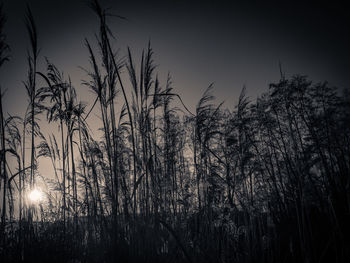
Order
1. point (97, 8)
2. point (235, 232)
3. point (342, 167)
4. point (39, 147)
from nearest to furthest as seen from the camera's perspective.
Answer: point (97, 8) → point (342, 167) → point (235, 232) → point (39, 147)

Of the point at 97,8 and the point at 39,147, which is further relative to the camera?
the point at 39,147

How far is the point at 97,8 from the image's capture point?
226cm

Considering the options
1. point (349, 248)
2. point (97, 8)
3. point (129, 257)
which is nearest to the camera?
point (349, 248)

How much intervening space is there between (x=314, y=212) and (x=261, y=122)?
8.87 feet

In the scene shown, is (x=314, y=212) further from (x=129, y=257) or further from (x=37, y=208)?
(x=37, y=208)

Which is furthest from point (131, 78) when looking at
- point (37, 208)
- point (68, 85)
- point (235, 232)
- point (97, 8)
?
point (37, 208)

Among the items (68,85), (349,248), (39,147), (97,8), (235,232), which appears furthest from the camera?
(39,147)

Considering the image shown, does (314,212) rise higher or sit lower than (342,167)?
lower

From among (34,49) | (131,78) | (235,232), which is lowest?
(235,232)

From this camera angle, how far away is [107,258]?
1953 millimetres

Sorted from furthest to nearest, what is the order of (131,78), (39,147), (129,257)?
(39,147)
(131,78)
(129,257)

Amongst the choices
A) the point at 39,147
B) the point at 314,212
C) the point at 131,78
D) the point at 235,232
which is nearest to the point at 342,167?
the point at 314,212

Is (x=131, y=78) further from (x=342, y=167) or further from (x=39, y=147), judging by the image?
(x=39, y=147)

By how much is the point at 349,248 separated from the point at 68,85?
4131mm
